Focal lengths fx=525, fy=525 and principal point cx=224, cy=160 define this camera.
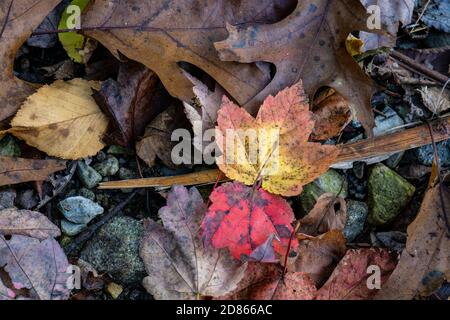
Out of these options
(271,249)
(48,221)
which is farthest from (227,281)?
(48,221)

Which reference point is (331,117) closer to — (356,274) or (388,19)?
(388,19)

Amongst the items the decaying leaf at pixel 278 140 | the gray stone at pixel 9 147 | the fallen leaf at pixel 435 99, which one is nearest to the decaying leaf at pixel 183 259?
the decaying leaf at pixel 278 140

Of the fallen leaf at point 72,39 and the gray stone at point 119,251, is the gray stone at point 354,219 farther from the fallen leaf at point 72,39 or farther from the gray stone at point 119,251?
the fallen leaf at point 72,39

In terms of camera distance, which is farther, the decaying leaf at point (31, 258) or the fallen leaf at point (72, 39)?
the fallen leaf at point (72, 39)

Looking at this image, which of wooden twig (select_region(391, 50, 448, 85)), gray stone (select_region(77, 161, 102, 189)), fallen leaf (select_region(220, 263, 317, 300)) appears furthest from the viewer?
wooden twig (select_region(391, 50, 448, 85))

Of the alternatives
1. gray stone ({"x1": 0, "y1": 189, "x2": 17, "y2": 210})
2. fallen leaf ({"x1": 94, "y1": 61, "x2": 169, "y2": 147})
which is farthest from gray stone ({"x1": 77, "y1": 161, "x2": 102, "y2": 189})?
gray stone ({"x1": 0, "y1": 189, "x2": 17, "y2": 210})

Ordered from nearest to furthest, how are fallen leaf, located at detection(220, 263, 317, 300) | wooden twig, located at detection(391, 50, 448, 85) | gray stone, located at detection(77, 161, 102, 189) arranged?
1. fallen leaf, located at detection(220, 263, 317, 300)
2. gray stone, located at detection(77, 161, 102, 189)
3. wooden twig, located at detection(391, 50, 448, 85)

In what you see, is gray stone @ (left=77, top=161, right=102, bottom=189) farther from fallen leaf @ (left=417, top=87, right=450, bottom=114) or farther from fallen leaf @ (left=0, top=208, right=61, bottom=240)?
fallen leaf @ (left=417, top=87, right=450, bottom=114)
